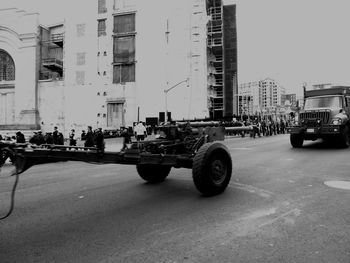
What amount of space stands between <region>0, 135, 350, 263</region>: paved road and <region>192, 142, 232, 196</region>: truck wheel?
247 mm

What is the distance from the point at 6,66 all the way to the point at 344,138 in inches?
1931

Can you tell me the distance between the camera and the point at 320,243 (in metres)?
3.93

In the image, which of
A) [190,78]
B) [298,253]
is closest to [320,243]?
[298,253]

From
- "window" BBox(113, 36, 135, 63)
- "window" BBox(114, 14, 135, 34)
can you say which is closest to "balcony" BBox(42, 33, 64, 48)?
"window" BBox(114, 14, 135, 34)

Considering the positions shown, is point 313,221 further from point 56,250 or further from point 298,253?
point 56,250

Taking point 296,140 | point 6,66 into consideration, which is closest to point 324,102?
point 296,140

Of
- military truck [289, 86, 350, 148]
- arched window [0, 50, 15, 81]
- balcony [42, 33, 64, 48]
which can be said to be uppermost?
balcony [42, 33, 64, 48]

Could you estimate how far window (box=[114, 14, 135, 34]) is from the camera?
4575cm

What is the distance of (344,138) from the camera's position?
1526cm

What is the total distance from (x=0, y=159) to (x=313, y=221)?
442cm

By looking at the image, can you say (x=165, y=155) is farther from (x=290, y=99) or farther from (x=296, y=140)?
(x=290, y=99)

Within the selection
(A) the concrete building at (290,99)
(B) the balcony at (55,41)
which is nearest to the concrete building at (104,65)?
(B) the balcony at (55,41)

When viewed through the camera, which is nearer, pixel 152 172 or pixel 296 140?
pixel 152 172

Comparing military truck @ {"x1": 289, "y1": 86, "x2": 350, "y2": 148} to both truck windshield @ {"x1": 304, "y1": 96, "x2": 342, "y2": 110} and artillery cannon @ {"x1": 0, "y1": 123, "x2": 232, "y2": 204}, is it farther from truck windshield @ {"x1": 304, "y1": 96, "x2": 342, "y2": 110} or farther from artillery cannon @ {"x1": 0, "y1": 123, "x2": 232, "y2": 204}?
artillery cannon @ {"x1": 0, "y1": 123, "x2": 232, "y2": 204}
